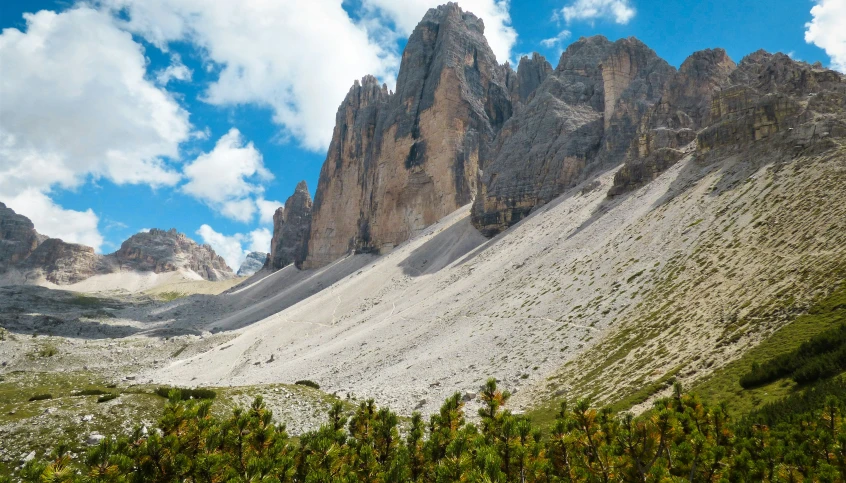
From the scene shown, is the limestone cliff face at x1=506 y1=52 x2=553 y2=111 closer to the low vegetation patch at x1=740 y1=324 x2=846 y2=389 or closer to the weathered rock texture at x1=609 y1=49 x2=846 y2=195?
the weathered rock texture at x1=609 y1=49 x2=846 y2=195

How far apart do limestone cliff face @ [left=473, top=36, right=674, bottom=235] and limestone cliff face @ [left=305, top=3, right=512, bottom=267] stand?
11.8 meters

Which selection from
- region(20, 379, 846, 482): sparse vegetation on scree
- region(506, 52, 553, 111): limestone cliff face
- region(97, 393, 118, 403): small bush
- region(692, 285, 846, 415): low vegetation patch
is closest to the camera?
region(20, 379, 846, 482): sparse vegetation on scree

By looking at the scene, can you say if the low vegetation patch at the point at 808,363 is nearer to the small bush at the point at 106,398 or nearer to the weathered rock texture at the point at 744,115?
the small bush at the point at 106,398

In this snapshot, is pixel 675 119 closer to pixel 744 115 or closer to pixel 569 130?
pixel 569 130

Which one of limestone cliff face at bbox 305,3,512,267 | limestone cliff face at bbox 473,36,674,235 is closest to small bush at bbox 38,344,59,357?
limestone cliff face at bbox 473,36,674,235

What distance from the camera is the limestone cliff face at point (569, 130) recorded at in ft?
250

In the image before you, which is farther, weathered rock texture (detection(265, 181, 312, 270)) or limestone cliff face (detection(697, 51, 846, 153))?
weathered rock texture (detection(265, 181, 312, 270))

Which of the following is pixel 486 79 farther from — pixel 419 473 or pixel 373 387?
pixel 419 473

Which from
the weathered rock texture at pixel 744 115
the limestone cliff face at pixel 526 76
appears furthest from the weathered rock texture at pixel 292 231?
the weathered rock texture at pixel 744 115

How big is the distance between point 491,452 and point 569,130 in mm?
81047

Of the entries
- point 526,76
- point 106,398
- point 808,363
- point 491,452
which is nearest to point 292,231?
point 526,76

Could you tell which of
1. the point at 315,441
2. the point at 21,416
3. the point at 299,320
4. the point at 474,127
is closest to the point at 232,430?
the point at 315,441

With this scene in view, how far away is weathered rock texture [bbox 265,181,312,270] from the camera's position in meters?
150

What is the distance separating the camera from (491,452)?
708cm
